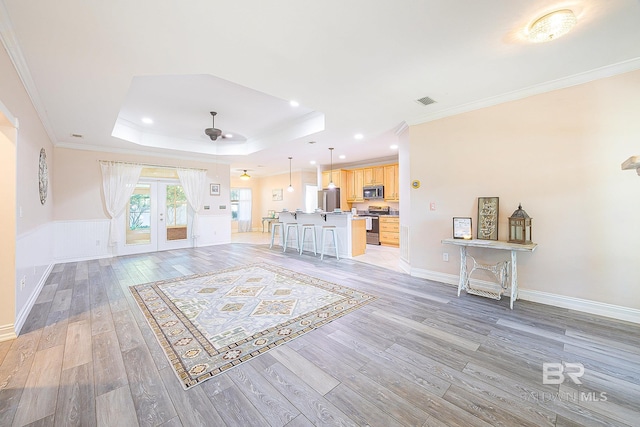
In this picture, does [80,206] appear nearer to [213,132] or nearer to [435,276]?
[213,132]

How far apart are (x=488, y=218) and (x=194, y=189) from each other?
724cm

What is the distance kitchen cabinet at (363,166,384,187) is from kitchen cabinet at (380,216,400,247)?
116cm

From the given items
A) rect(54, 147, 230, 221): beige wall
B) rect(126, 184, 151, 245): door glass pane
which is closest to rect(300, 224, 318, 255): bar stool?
rect(126, 184, 151, 245): door glass pane

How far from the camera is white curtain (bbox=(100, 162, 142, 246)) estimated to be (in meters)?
5.75

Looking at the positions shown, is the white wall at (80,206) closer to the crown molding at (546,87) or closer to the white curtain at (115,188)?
the white curtain at (115,188)

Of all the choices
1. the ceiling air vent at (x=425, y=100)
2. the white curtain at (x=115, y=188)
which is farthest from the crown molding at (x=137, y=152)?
the ceiling air vent at (x=425, y=100)

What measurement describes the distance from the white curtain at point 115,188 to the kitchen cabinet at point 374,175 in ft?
21.5

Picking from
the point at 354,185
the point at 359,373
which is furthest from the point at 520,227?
the point at 354,185

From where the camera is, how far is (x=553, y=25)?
1896 millimetres

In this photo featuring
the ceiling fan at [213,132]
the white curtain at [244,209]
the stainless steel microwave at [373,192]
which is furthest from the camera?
the white curtain at [244,209]

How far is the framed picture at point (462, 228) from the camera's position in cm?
343

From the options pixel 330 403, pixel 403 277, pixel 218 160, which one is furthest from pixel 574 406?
pixel 218 160

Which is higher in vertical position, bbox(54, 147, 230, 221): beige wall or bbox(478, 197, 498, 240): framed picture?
bbox(54, 147, 230, 221): beige wall

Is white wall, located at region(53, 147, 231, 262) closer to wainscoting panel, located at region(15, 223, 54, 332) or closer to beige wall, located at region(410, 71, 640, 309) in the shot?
wainscoting panel, located at region(15, 223, 54, 332)
